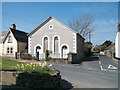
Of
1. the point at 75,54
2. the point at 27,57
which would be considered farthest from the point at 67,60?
the point at 27,57

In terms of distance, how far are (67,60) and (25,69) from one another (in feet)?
71.8

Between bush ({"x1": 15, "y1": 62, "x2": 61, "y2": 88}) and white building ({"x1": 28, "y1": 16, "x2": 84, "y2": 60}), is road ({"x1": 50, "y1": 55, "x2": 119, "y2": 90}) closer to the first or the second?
bush ({"x1": 15, "y1": 62, "x2": 61, "y2": 88})

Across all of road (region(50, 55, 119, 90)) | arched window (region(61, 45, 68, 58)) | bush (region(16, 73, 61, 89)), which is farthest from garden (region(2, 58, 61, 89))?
arched window (region(61, 45, 68, 58))

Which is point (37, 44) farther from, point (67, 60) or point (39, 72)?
point (39, 72)

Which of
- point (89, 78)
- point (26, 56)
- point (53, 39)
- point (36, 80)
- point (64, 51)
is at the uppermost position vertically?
point (53, 39)

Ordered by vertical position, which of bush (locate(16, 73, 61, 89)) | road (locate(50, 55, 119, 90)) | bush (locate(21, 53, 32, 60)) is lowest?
road (locate(50, 55, 119, 90))

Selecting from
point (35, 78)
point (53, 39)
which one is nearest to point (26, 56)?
point (53, 39)

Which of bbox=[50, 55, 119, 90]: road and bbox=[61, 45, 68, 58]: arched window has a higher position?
bbox=[61, 45, 68, 58]: arched window

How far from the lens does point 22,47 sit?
47344 millimetres

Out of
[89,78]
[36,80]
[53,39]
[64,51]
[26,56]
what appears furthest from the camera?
[53,39]

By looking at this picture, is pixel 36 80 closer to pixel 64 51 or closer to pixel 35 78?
pixel 35 78

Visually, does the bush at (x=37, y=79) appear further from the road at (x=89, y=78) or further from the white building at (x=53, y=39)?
the white building at (x=53, y=39)

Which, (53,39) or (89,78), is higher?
(53,39)

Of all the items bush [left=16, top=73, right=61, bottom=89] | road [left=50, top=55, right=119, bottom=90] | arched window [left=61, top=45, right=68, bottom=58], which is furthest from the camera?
arched window [left=61, top=45, right=68, bottom=58]
